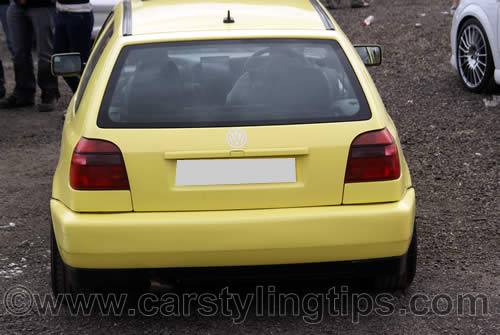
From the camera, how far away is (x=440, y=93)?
9.62 m

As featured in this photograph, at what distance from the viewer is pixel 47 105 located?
1005 centimetres

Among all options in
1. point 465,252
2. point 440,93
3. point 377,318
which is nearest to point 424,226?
point 465,252

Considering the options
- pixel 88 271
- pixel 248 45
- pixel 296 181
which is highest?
pixel 248 45

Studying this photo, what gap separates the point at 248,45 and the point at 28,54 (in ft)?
20.5

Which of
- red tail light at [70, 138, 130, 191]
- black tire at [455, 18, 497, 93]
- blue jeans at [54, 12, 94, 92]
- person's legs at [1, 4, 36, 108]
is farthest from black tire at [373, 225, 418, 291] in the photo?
person's legs at [1, 4, 36, 108]

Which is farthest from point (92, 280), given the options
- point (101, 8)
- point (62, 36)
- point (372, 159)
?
point (101, 8)

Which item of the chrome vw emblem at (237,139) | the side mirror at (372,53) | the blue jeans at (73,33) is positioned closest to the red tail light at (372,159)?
the chrome vw emblem at (237,139)

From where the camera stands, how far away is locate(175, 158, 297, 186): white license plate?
13.6ft

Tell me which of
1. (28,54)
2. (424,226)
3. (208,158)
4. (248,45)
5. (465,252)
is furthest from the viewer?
(28,54)

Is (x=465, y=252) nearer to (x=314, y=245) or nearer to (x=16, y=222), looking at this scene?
(x=314, y=245)

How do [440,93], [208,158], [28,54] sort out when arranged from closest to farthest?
[208,158] < [440,93] < [28,54]

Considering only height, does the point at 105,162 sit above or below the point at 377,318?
above

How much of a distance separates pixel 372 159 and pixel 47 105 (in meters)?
6.39

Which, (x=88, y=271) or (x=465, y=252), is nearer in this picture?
(x=88, y=271)
